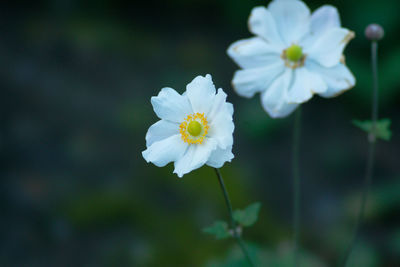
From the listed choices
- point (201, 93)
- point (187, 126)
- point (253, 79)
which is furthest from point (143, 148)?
point (201, 93)

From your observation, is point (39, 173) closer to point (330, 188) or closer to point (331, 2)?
point (330, 188)

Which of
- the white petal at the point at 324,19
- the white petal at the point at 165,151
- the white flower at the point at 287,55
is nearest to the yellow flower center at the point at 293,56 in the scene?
the white flower at the point at 287,55

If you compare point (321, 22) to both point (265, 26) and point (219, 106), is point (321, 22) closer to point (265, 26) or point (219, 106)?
point (265, 26)

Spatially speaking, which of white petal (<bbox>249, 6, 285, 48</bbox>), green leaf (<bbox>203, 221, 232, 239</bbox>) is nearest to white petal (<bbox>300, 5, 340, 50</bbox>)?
white petal (<bbox>249, 6, 285, 48</bbox>)

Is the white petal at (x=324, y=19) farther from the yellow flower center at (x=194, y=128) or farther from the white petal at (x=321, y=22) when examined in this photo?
the yellow flower center at (x=194, y=128)

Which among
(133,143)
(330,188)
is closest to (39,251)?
(133,143)

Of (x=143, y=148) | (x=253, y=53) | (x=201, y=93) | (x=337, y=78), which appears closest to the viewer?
(x=201, y=93)

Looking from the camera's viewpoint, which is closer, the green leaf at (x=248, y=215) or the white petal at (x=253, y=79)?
the green leaf at (x=248, y=215)
